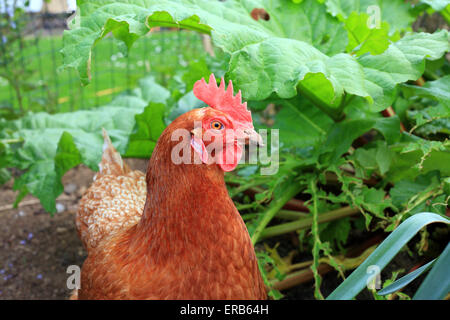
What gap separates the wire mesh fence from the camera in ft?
10.4

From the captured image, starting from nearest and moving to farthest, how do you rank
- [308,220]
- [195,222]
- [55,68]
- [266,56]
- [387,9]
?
[195,222]
[266,56]
[308,220]
[387,9]
[55,68]

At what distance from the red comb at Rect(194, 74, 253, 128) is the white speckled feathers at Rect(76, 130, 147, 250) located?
636mm

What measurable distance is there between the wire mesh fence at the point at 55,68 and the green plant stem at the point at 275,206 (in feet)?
2.85

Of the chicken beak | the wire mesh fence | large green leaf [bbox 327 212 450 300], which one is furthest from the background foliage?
large green leaf [bbox 327 212 450 300]

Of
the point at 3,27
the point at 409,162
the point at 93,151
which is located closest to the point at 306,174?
the point at 409,162

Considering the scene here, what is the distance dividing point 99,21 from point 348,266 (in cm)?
139

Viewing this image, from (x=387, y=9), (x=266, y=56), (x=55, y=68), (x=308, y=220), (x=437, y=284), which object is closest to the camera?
(x=437, y=284)

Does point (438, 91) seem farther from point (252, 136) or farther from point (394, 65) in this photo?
point (252, 136)

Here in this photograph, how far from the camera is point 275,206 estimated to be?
1805 mm

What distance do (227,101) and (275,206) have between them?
727mm

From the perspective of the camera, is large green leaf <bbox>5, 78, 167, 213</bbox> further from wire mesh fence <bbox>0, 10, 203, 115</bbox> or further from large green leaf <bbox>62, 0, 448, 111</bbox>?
large green leaf <bbox>62, 0, 448, 111</bbox>

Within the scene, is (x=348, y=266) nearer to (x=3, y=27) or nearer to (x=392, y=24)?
(x=392, y=24)

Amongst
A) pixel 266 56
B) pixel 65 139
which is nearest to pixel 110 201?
pixel 65 139

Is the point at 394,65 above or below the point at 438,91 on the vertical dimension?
above
